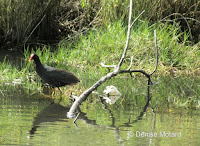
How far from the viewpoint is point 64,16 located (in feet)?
45.6

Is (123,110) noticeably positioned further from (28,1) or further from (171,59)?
(28,1)

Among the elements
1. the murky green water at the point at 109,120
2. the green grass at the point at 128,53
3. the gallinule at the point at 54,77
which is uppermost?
the green grass at the point at 128,53

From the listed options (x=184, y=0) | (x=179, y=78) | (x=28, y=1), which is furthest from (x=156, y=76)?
(x=28, y=1)

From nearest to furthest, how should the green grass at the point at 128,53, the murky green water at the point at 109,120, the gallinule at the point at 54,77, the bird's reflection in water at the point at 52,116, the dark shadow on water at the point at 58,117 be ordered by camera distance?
the murky green water at the point at 109,120 < the dark shadow on water at the point at 58,117 < the bird's reflection in water at the point at 52,116 < the gallinule at the point at 54,77 < the green grass at the point at 128,53

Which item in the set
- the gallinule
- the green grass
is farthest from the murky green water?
the green grass

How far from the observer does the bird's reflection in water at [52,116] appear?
6050mm

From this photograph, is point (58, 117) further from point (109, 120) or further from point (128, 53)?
point (128, 53)

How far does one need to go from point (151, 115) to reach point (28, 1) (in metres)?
6.39

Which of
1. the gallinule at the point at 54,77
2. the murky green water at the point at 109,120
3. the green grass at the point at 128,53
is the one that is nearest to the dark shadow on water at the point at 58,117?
the murky green water at the point at 109,120

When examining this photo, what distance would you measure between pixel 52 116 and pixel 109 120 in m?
0.82

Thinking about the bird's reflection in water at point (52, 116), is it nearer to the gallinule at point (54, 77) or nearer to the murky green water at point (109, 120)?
the murky green water at point (109, 120)

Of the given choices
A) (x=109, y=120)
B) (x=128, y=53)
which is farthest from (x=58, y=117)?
(x=128, y=53)

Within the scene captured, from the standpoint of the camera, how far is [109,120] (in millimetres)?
6262

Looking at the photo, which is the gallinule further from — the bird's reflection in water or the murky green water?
the bird's reflection in water
